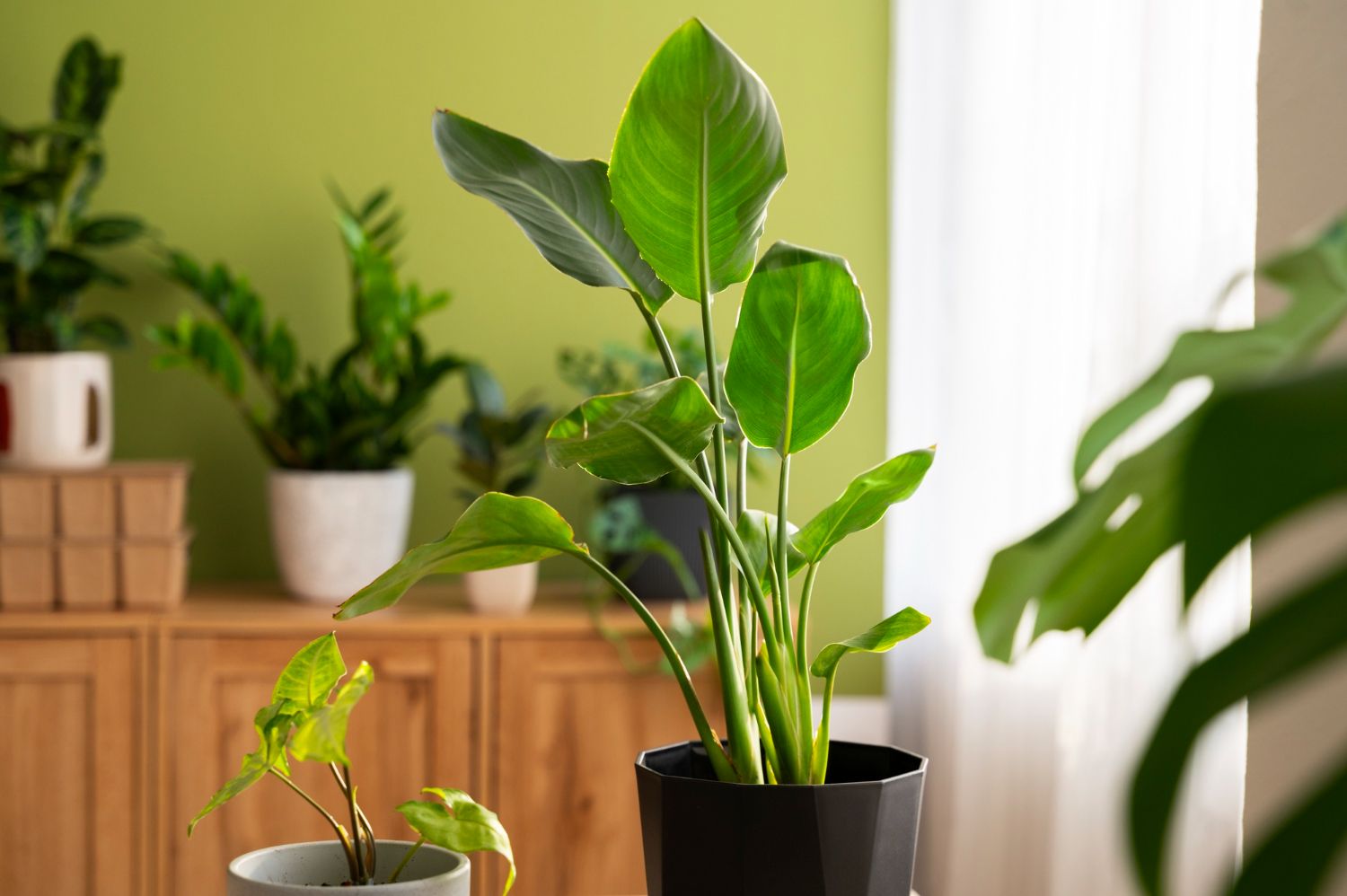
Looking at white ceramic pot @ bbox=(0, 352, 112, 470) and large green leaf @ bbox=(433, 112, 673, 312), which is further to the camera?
white ceramic pot @ bbox=(0, 352, 112, 470)

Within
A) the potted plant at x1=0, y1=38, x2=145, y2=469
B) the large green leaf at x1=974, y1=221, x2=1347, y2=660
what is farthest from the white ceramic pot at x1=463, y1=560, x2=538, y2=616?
the large green leaf at x1=974, y1=221, x2=1347, y2=660

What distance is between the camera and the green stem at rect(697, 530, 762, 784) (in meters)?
0.67

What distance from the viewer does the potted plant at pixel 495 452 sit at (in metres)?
1.91

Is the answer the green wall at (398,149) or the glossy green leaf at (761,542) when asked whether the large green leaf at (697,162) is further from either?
the green wall at (398,149)

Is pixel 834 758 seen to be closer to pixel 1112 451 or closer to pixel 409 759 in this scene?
pixel 1112 451

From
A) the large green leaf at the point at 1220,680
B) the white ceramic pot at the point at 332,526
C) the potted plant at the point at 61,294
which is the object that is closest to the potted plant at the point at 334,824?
the large green leaf at the point at 1220,680

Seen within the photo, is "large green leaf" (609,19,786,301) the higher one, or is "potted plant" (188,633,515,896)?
"large green leaf" (609,19,786,301)

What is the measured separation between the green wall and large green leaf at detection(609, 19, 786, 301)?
1584mm

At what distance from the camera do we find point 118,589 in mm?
1898

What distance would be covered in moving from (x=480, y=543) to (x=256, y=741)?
4.61 feet

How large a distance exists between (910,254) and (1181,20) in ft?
3.19

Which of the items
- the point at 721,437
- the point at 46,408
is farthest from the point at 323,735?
the point at 46,408

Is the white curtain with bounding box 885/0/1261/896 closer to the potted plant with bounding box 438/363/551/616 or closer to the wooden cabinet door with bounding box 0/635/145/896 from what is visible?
the potted plant with bounding box 438/363/551/616

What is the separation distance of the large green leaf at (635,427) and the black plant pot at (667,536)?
4.16ft
